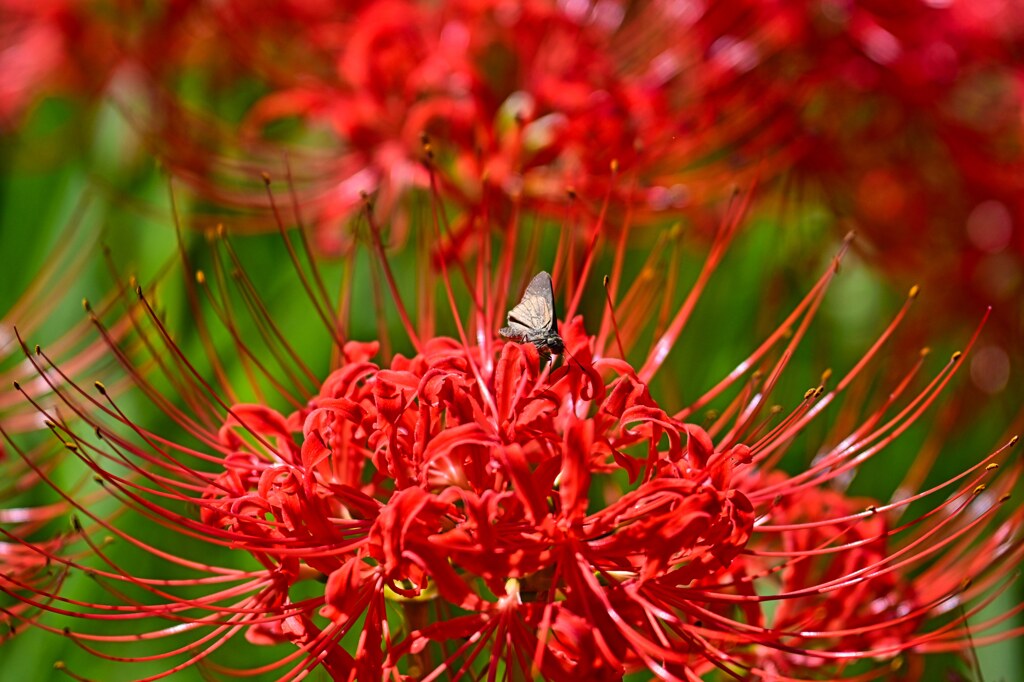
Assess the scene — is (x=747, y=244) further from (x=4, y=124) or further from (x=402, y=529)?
(x=4, y=124)

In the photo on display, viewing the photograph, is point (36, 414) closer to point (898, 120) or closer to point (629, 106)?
point (629, 106)

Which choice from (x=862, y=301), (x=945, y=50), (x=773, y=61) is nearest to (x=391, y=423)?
(x=773, y=61)

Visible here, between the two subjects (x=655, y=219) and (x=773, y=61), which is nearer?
(x=655, y=219)

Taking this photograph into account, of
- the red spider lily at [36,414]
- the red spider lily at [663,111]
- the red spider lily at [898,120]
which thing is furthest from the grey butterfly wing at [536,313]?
the red spider lily at [898,120]

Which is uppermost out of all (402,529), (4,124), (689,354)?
(4,124)

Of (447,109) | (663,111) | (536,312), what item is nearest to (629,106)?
(663,111)

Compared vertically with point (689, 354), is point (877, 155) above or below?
above

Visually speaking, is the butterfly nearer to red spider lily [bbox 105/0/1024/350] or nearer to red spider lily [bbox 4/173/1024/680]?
red spider lily [bbox 4/173/1024/680]

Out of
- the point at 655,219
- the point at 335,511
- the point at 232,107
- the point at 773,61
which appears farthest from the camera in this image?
the point at 232,107

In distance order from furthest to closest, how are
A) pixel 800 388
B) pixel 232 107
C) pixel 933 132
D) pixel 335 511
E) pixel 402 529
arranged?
pixel 232 107 → pixel 933 132 → pixel 800 388 → pixel 335 511 → pixel 402 529
